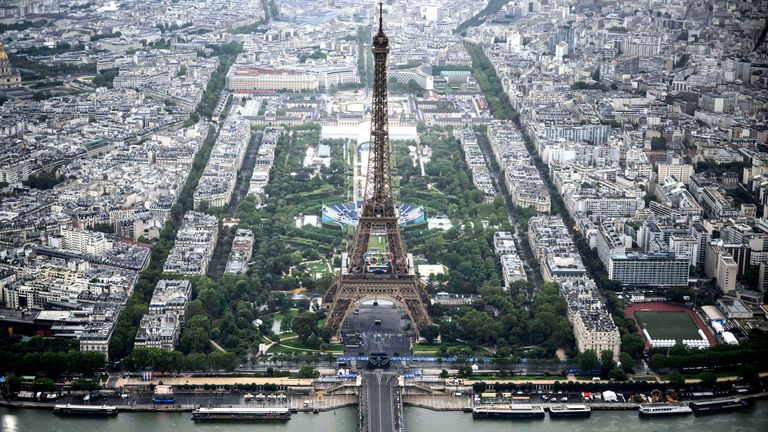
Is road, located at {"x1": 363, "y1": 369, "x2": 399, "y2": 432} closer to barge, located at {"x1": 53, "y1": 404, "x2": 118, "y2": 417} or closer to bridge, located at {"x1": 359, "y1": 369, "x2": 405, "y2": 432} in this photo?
bridge, located at {"x1": 359, "y1": 369, "x2": 405, "y2": 432}

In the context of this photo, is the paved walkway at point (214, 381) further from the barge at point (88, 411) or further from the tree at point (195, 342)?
the tree at point (195, 342)

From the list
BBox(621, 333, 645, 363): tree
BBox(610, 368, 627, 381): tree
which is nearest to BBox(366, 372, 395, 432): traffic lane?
BBox(610, 368, 627, 381): tree

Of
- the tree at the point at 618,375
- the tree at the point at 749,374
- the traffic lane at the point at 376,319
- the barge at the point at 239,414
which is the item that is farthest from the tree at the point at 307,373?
the tree at the point at 749,374

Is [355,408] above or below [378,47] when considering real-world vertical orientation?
below

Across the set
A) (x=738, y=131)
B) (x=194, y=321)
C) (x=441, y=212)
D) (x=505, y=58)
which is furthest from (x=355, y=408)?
(x=505, y=58)

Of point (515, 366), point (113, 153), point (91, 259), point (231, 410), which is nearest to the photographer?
point (231, 410)

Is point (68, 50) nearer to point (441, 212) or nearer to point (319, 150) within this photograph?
point (319, 150)

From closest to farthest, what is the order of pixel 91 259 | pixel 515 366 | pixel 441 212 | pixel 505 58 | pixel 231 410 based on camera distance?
1. pixel 231 410
2. pixel 515 366
3. pixel 91 259
4. pixel 441 212
5. pixel 505 58
